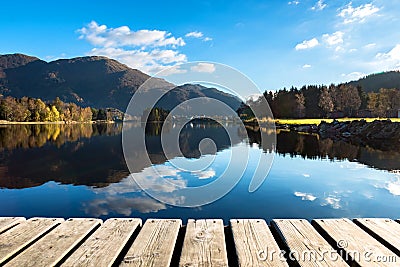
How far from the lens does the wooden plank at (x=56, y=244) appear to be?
231cm

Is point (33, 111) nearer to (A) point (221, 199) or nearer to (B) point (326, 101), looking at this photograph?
(B) point (326, 101)

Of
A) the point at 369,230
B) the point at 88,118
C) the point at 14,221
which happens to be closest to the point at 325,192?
the point at 369,230

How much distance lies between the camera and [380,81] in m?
151

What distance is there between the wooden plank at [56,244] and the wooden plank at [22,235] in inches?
3.0

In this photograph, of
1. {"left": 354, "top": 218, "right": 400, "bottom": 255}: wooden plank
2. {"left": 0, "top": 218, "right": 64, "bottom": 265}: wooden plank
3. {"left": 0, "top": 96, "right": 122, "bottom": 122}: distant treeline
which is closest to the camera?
{"left": 0, "top": 218, "right": 64, "bottom": 265}: wooden plank

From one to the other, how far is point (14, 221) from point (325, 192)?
1099 cm

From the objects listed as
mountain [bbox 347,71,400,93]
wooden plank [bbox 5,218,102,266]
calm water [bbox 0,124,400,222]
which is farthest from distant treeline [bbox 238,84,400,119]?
wooden plank [bbox 5,218,102,266]

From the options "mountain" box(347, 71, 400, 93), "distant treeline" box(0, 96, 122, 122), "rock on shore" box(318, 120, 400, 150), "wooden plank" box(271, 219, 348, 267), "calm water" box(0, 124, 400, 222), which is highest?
"mountain" box(347, 71, 400, 93)

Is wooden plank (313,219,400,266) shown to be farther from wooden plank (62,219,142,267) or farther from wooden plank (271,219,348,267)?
wooden plank (62,219,142,267)

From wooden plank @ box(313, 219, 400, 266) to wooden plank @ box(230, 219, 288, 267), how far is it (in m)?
0.56

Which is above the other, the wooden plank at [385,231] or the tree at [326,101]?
the tree at [326,101]

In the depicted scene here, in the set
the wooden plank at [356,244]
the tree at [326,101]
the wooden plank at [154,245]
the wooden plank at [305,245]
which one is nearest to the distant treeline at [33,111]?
the tree at [326,101]

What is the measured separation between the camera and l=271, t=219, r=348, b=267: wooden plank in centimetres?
236

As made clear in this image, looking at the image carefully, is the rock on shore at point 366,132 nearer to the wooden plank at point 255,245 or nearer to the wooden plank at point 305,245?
the wooden plank at point 305,245
